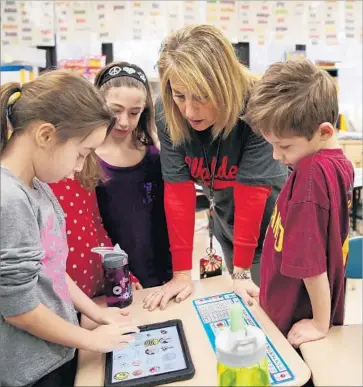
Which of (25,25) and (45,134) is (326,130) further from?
(25,25)

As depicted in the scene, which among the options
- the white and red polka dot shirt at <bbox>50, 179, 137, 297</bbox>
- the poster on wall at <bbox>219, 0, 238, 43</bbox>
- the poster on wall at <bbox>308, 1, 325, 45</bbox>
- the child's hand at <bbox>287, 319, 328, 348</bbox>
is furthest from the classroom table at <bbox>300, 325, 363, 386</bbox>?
the poster on wall at <bbox>308, 1, 325, 45</bbox>

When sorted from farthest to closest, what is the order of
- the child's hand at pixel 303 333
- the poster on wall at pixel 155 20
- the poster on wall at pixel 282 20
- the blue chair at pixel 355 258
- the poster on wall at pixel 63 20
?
the poster on wall at pixel 282 20 → the poster on wall at pixel 155 20 → the poster on wall at pixel 63 20 → the blue chair at pixel 355 258 → the child's hand at pixel 303 333

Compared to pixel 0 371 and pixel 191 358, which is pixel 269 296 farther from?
pixel 0 371

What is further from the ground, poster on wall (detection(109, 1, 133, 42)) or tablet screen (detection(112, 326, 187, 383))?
poster on wall (detection(109, 1, 133, 42))

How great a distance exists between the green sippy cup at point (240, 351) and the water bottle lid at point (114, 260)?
0.40 m

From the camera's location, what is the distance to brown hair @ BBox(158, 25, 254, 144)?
88 cm

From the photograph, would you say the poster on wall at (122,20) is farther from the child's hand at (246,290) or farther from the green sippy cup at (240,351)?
the green sippy cup at (240,351)

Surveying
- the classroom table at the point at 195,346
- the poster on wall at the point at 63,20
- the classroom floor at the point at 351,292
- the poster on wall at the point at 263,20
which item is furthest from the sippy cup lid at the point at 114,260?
Result: the poster on wall at the point at 263,20

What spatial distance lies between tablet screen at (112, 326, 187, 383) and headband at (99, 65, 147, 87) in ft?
2.11

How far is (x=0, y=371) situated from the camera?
0.67 metres

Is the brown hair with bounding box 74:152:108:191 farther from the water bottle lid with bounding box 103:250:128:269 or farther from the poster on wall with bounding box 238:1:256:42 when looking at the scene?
the poster on wall with bounding box 238:1:256:42

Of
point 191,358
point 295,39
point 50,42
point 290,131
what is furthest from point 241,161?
point 295,39

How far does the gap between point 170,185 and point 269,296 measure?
1.34 feet

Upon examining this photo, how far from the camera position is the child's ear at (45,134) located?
0.65m
